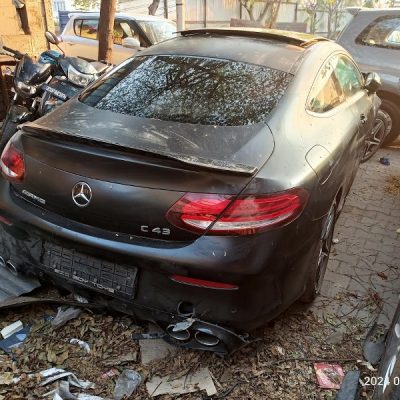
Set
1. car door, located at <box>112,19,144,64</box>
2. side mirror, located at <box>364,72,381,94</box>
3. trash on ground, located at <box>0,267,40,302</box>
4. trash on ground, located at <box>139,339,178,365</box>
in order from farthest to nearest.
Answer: car door, located at <box>112,19,144,64</box>
side mirror, located at <box>364,72,381,94</box>
trash on ground, located at <box>0,267,40,302</box>
trash on ground, located at <box>139,339,178,365</box>

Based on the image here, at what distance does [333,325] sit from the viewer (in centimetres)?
281

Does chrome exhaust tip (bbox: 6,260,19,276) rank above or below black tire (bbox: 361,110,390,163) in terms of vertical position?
above

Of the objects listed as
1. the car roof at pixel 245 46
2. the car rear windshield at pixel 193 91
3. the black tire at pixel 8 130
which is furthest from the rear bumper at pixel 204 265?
the black tire at pixel 8 130

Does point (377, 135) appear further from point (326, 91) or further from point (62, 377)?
point (62, 377)

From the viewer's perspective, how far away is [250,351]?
8.21 feet

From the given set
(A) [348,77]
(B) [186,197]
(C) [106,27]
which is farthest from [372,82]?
(C) [106,27]

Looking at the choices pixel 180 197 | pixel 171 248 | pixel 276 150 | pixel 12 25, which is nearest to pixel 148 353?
pixel 171 248

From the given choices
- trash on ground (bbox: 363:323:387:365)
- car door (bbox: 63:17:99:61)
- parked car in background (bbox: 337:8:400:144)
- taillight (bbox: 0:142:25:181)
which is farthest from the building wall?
trash on ground (bbox: 363:323:387:365)

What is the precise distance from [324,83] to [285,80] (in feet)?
1.62

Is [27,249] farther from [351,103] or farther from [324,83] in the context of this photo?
[351,103]

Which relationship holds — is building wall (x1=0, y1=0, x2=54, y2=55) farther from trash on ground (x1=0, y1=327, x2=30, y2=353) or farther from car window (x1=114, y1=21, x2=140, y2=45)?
trash on ground (x1=0, y1=327, x2=30, y2=353)

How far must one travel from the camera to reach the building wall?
841 cm

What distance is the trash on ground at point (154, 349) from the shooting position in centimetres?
244

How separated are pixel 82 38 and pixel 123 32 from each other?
1.18 meters
